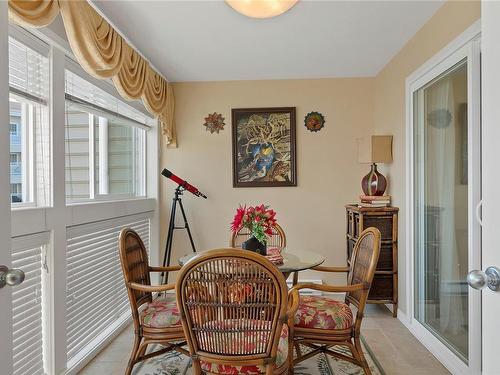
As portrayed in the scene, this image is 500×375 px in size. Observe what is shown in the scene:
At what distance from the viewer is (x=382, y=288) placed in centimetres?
324

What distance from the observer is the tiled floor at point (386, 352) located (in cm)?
237

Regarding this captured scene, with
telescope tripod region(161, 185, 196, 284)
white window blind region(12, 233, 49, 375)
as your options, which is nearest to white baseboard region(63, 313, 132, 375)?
white window blind region(12, 233, 49, 375)

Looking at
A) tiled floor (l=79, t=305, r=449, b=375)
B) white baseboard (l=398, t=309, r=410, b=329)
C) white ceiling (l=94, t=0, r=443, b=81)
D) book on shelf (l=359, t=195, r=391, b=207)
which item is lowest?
tiled floor (l=79, t=305, r=449, b=375)

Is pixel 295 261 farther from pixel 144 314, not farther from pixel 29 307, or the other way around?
pixel 29 307

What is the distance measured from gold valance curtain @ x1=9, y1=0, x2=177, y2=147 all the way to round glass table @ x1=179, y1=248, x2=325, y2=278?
139cm

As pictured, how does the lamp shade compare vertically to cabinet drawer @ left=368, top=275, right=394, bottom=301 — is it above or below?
above

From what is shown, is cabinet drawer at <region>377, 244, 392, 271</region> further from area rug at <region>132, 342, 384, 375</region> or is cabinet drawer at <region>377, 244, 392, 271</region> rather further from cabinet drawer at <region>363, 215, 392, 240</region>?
area rug at <region>132, 342, 384, 375</region>

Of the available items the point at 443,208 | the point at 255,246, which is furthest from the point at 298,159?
the point at 255,246

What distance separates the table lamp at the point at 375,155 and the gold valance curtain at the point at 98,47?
2076mm

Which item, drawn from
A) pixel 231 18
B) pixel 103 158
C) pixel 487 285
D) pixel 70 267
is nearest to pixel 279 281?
pixel 487 285

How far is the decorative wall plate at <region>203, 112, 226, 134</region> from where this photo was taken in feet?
13.2

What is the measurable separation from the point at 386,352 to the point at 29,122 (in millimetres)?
2839

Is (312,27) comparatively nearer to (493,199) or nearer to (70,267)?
(493,199)

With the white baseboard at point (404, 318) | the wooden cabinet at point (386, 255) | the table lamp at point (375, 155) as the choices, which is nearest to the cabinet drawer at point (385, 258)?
the wooden cabinet at point (386, 255)
